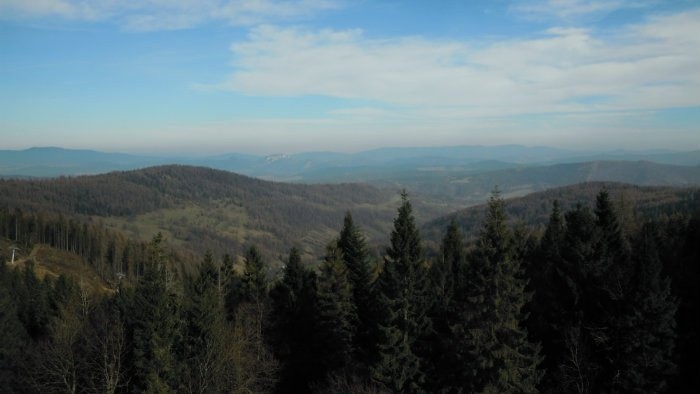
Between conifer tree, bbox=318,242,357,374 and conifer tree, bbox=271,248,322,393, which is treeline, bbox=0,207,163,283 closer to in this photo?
conifer tree, bbox=271,248,322,393

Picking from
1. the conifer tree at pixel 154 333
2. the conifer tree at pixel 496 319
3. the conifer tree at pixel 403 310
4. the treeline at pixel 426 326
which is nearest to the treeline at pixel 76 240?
the treeline at pixel 426 326

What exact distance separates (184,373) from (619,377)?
23809 mm

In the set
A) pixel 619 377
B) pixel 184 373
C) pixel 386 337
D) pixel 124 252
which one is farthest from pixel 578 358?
pixel 124 252

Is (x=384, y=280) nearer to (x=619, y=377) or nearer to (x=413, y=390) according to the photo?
(x=413, y=390)

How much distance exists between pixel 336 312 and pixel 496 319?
12672mm

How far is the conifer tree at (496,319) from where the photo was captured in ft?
68.2

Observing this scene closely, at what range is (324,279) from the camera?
104 ft

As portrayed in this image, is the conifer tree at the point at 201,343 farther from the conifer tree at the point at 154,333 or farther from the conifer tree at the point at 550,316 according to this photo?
the conifer tree at the point at 550,316

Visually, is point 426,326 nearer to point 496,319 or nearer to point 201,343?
point 496,319

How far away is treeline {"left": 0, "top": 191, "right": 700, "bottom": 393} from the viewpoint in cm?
2155

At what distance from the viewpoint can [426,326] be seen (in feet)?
87.7

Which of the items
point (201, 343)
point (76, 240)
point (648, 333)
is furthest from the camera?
point (76, 240)

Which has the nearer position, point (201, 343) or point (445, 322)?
point (445, 322)

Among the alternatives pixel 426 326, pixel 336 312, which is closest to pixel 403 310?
pixel 426 326
